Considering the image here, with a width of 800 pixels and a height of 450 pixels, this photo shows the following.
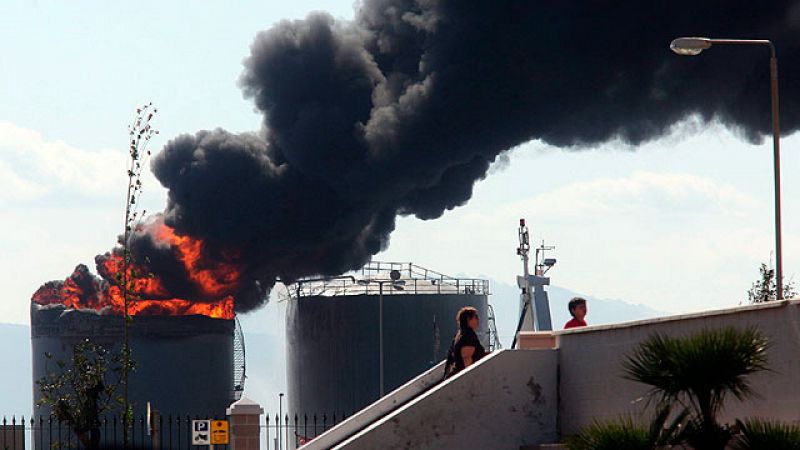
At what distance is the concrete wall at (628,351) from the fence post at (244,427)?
8.99 m

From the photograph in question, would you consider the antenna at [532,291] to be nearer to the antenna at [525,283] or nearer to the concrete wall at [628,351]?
the antenna at [525,283]

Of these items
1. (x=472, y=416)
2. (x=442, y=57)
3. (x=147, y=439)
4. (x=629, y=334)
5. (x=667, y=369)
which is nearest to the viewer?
(x=667, y=369)

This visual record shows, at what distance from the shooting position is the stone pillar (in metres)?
28.5

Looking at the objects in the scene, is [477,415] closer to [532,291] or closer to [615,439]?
[615,439]

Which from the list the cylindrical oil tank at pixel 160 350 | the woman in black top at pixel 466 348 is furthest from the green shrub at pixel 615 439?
the cylindrical oil tank at pixel 160 350

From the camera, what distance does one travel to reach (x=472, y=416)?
20688 millimetres

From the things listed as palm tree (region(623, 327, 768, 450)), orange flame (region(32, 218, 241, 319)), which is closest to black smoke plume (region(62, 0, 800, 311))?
orange flame (region(32, 218, 241, 319))

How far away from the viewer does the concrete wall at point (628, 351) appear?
15945 mm

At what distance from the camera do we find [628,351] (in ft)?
62.2

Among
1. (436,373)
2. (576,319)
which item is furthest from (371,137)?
(576,319)

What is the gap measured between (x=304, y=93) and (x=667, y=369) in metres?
52.3

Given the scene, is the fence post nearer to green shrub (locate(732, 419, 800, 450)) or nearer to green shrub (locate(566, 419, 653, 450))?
green shrub (locate(566, 419, 653, 450))

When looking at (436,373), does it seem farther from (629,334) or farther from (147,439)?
(147,439)

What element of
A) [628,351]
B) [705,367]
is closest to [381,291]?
[628,351]
